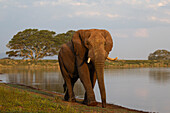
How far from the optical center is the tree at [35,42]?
202 feet

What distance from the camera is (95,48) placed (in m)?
9.73

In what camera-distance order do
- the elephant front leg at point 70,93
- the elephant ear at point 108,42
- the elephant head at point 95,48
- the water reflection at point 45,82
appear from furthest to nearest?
the water reflection at point 45,82, the elephant front leg at point 70,93, the elephant ear at point 108,42, the elephant head at point 95,48

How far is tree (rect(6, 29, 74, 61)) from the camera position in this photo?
6172cm

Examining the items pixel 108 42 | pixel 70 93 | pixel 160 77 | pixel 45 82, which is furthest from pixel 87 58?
pixel 160 77

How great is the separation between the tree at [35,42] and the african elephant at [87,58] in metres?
50.3

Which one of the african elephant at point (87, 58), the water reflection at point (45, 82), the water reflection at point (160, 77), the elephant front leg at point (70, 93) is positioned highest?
the african elephant at point (87, 58)

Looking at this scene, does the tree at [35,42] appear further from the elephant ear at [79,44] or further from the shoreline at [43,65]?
the elephant ear at [79,44]

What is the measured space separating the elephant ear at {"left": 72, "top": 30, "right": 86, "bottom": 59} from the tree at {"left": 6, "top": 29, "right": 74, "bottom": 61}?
51.2 metres

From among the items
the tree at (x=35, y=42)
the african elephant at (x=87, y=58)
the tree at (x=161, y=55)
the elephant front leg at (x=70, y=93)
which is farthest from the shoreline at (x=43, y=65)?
the african elephant at (x=87, y=58)

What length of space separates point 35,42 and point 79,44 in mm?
53269

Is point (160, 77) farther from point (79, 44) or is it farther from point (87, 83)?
point (79, 44)

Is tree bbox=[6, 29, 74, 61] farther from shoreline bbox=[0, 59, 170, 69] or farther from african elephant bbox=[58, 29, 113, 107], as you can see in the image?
african elephant bbox=[58, 29, 113, 107]

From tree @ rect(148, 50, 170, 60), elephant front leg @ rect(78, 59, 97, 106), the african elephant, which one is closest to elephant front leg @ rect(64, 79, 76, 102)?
the african elephant

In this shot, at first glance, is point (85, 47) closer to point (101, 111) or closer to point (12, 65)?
point (101, 111)
